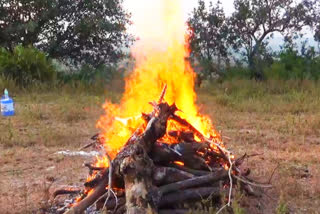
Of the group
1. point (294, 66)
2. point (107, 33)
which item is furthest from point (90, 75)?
point (294, 66)

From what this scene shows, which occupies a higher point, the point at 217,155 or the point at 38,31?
the point at 38,31

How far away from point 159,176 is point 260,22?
395 inches

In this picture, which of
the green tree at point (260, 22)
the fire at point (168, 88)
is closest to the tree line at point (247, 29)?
the green tree at point (260, 22)

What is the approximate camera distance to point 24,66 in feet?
42.3

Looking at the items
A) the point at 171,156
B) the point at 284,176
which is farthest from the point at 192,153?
the point at 284,176

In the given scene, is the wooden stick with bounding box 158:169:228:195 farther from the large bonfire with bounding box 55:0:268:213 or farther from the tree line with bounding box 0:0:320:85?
the tree line with bounding box 0:0:320:85

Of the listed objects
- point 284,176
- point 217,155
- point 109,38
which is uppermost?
point 109,38

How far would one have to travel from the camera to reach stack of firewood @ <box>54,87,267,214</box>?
4109 mm

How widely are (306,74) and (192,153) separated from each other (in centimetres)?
904

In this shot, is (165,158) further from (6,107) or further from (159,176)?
(6,107)

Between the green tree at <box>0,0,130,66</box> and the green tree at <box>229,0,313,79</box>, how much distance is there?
129 inches

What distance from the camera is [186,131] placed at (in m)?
4.75

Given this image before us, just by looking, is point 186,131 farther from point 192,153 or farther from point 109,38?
point 109,38

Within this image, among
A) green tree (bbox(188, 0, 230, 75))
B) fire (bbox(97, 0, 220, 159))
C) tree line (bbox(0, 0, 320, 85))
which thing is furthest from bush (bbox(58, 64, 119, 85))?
fire (bbox(97, 0, 220, 159))
